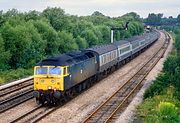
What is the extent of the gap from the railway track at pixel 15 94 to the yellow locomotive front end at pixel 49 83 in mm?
1941

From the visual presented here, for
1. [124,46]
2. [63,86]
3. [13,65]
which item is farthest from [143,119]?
[124,46]

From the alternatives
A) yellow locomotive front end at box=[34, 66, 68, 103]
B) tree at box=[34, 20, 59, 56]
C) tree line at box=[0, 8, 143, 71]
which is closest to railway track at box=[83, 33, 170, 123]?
yellow locomotive front end at box=[34, 66, 68, 103]

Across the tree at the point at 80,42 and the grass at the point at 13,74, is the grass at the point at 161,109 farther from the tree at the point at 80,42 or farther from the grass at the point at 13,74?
the tree at the point at 80,42

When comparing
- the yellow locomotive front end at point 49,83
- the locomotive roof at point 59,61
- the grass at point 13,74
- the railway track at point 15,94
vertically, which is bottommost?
the railway track at point 15,94

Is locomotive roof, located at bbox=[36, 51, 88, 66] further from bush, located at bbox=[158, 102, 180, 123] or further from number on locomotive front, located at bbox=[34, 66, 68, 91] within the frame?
bush, located at bbox=[158, 102, 180, 123]

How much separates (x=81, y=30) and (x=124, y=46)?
20.8 m

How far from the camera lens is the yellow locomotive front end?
2559cm

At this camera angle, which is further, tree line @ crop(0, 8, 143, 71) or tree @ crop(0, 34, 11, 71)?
tree line @ crop(0, 8, 143, 71)

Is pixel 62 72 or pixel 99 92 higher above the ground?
pixel 62 72

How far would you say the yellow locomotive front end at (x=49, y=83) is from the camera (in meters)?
25.6

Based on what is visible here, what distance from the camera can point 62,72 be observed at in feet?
84.1

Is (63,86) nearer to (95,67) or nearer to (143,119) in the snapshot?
A: (143,119)

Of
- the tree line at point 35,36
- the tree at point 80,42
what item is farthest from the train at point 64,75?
the tree at point 80,42

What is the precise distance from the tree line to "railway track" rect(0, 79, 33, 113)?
807 cm
